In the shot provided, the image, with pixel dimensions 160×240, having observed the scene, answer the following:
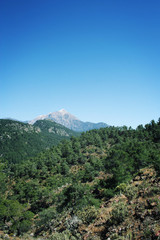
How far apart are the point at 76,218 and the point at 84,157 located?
89664mm

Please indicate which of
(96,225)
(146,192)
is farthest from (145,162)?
(96,225)

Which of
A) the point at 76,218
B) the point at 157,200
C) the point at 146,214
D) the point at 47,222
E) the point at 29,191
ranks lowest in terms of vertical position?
the point at 29,191

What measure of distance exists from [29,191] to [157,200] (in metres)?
69.1

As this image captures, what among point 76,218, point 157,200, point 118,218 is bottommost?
point 76,218

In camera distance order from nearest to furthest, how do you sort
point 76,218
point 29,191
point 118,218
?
point 118,218 → point 76,218 → point 29,191

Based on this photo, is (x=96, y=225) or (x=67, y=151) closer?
(x=96, y=225)

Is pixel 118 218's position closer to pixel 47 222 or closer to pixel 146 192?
pixel 146 192

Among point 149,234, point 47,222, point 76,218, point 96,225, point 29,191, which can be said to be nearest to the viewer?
point 149,234

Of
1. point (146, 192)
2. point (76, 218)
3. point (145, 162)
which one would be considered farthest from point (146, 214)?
point (145, 162)

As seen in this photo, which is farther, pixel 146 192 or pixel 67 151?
pixel 67 151

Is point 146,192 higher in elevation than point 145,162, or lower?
higher

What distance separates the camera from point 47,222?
35938 mm

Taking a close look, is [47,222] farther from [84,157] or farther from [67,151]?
[67,151]

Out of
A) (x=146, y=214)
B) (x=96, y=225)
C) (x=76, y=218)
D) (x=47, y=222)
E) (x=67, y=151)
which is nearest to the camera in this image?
(x=146, y=214)
